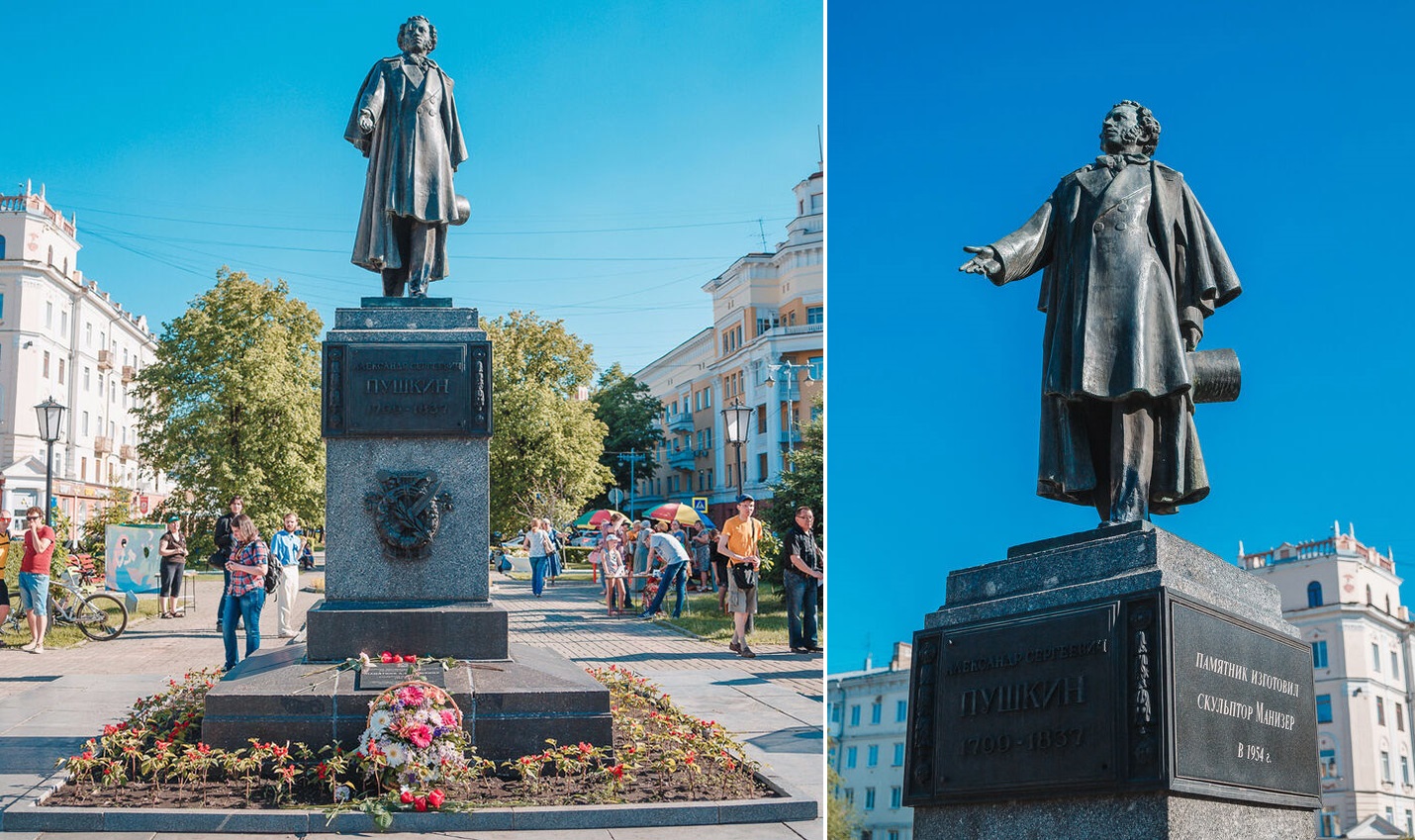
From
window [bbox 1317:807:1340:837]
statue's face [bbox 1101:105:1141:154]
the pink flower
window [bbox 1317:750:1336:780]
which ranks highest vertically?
statue's face [bbox 1101:105:1141:154]

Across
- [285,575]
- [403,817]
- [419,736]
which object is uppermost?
[285,575]

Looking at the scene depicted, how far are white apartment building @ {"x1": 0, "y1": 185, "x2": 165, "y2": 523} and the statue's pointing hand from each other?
199 ft

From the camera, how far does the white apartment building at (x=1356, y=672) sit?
60.6m

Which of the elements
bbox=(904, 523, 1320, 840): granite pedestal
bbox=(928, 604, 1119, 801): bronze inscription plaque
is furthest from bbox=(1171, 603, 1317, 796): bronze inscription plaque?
bbox=(928, 604, 1119, 801): bronze inscription plaque

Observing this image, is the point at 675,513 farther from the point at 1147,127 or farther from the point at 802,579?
the point at 1147,127

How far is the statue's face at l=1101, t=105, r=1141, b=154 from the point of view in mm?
7125

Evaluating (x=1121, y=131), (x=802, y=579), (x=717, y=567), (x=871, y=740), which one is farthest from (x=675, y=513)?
(x=1121, y=131)

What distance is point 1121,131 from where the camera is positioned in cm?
712

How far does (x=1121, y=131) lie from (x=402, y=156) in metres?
5.51

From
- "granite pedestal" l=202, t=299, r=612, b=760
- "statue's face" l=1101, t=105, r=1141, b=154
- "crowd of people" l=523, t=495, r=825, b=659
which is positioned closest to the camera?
"statue's face" l=1101, t=105, r=1141, b=154

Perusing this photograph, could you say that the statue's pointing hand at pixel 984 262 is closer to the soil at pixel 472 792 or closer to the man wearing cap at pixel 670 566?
the soil at pixel 472 792

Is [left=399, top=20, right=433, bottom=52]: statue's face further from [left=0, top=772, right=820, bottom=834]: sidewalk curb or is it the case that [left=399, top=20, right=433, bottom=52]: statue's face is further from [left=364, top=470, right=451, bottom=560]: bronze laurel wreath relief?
[left=0, top=772, right=820, bottom=834]: sidewalk curb

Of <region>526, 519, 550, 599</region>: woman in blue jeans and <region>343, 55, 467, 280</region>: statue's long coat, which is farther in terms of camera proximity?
<region>526, 519, 550, 599</region>: woman in blue jeans

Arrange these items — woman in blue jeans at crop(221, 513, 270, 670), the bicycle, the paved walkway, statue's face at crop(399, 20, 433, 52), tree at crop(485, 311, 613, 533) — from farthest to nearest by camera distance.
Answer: tree at crop(485, 311, 613, 533) < the bicycle < woman in blue jeans at crop(221, 513, 270, 670) < statue's face at crop(399, 20, 433, 52) < the paved walkway
